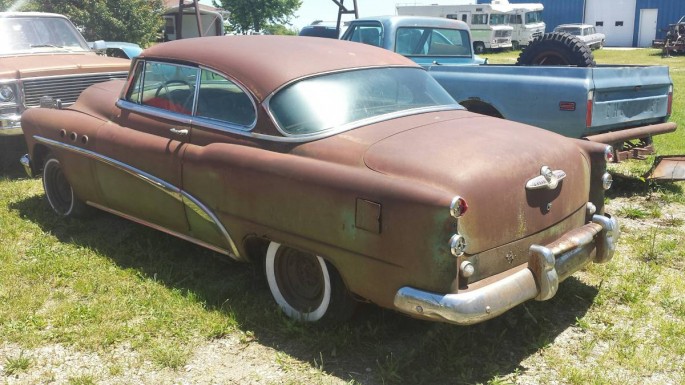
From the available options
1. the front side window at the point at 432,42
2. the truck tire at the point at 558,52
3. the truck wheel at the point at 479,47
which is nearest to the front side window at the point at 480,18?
the truck wheel at the point at 479,47

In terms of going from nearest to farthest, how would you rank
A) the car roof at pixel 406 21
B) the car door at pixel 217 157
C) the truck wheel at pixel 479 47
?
1. the car door at pixel 217 157
2. the car roof at pixel 406 21
3. the truck wheel at pixel 479 47

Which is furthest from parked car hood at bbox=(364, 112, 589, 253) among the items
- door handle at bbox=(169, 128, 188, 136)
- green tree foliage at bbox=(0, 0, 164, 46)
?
green tree foliage at bbox=(0, 0, 164, 46)

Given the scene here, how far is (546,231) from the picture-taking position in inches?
136

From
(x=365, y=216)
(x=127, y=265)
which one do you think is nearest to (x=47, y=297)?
(x=127, y=265)

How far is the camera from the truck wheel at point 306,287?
350 cm

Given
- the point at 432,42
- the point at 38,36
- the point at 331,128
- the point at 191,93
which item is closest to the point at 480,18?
the point at 432,42

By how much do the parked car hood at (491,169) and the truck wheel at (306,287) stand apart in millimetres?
671

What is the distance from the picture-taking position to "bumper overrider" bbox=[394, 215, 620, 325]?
294cm

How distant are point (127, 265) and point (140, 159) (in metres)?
0.77

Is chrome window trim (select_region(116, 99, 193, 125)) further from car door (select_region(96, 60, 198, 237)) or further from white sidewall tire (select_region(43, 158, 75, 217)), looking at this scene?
white sidewall tire (select_region(43, 158, 75, 217))

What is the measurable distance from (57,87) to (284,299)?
451cm

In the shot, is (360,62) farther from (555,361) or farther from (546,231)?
(555,361)

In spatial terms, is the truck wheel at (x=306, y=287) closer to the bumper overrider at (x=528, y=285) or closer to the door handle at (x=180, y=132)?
the bumper overrider at (x=528, y=285)

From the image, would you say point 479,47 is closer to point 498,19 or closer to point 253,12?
point 498,19
